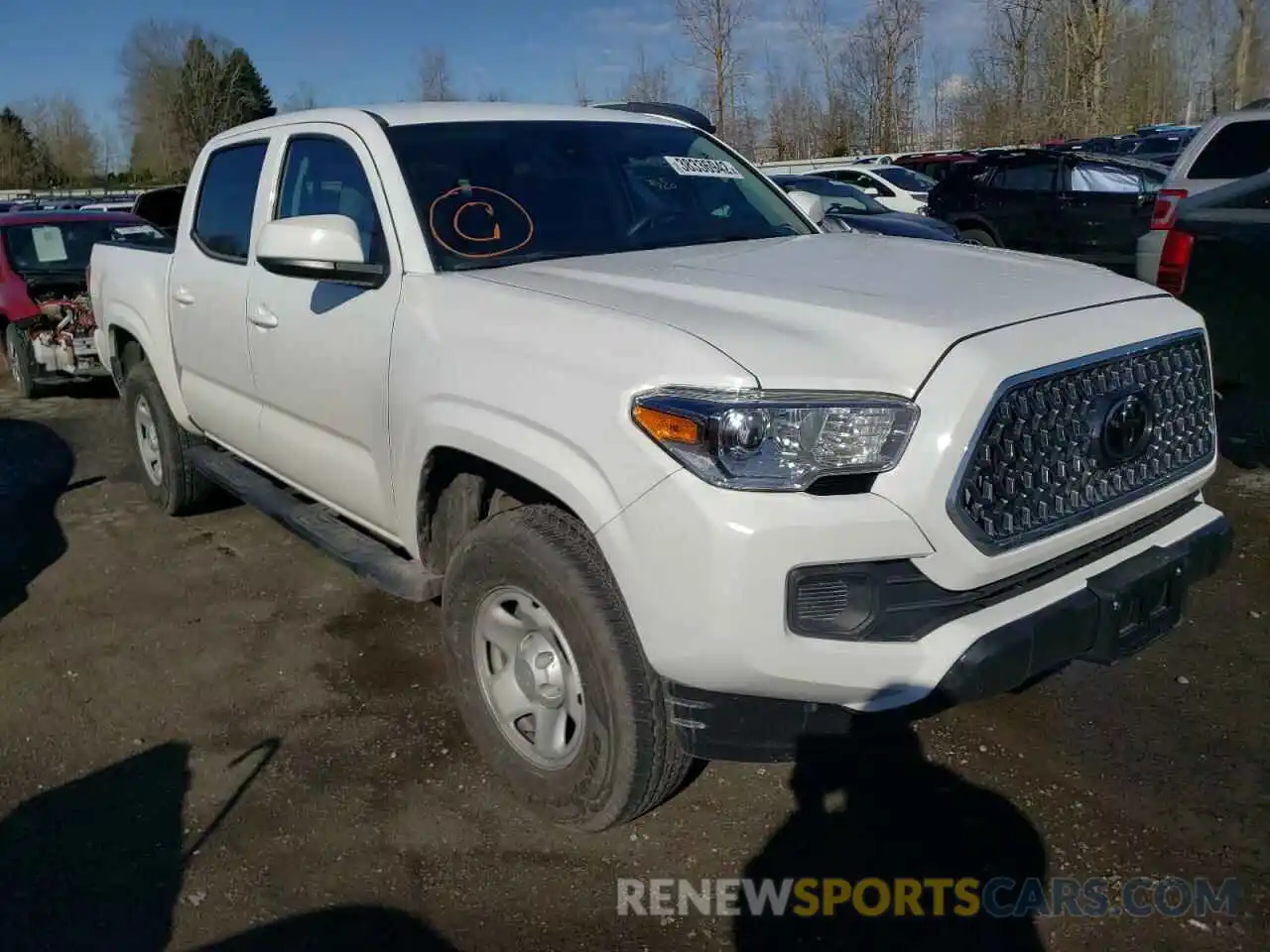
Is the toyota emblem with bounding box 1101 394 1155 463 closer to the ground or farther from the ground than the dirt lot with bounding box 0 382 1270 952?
farther from the ground

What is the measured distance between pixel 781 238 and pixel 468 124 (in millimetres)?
1163

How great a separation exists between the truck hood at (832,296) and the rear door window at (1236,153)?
7147 millimetres

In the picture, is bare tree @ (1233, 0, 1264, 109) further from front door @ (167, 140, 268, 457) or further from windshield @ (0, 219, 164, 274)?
front door @ (167, 140, 268, 457)

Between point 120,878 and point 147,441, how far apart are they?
11.8 ft

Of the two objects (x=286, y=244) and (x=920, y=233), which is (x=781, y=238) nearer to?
(x=286, y=244)

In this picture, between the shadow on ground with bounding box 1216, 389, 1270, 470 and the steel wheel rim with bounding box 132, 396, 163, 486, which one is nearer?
the steel wheel rim with bounding box 132, 396, 163, 486

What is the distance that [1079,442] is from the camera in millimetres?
2654

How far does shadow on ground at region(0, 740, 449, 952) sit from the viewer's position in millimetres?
2697

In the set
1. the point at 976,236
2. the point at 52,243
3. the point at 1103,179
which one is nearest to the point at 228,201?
the point at 52,243

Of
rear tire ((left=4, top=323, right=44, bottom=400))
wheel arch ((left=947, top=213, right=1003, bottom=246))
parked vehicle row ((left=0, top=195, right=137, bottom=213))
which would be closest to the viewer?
rear tire ((left=4, top=323, right=44, bottom=400))

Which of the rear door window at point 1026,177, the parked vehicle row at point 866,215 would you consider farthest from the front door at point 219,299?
the rear door window at point 1026,177

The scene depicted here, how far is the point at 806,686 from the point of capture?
245 centimetres

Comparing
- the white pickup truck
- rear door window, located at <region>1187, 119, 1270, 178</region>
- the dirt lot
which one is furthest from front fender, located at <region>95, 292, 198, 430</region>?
rear door window, located at <region>1187, 119, 1270, 178</region>

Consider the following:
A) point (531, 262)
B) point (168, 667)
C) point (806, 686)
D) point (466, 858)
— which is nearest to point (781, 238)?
point (531, 262)
